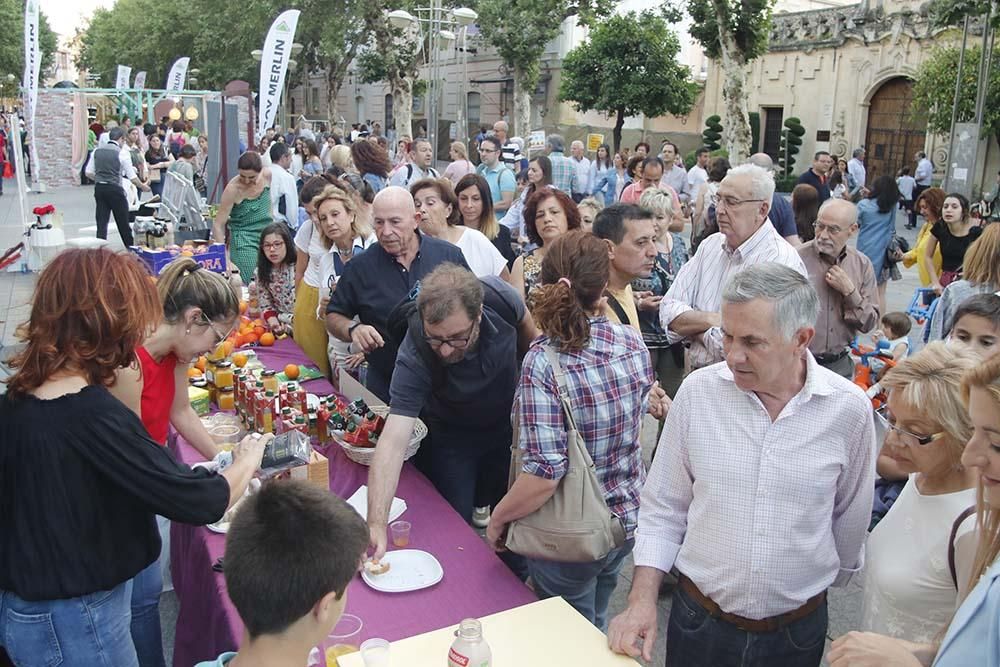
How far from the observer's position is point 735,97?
1642 cm

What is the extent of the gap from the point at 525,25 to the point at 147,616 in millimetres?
25197

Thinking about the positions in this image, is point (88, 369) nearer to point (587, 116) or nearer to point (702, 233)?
point (702, 233)

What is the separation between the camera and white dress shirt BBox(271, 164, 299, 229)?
812cm

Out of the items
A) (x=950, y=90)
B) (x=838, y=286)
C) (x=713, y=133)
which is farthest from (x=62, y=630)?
(x=713, y=133)

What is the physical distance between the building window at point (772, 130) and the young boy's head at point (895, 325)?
21.9 m

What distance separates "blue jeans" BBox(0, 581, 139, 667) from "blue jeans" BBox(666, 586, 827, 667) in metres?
1.51

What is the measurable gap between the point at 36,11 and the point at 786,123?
19.5m

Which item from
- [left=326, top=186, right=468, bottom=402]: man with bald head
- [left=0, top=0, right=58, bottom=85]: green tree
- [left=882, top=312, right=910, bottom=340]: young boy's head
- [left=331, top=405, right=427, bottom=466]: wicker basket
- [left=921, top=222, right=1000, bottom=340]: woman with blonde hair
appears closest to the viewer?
[left=331, top=405, right=427, bottom=466]: wicker basket

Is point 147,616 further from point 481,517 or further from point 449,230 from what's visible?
point 449,230

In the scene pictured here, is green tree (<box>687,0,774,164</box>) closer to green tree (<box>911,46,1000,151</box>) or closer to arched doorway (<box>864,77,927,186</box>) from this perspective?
green tree (<box>911,46,1000,151</box>)

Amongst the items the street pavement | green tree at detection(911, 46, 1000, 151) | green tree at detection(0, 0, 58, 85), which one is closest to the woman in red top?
the street pavement

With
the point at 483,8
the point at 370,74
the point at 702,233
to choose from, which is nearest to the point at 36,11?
the point at 702,233

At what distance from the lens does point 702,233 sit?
24.2ft

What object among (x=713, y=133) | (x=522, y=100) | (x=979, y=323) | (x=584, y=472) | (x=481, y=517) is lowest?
(x=481, y=517)
